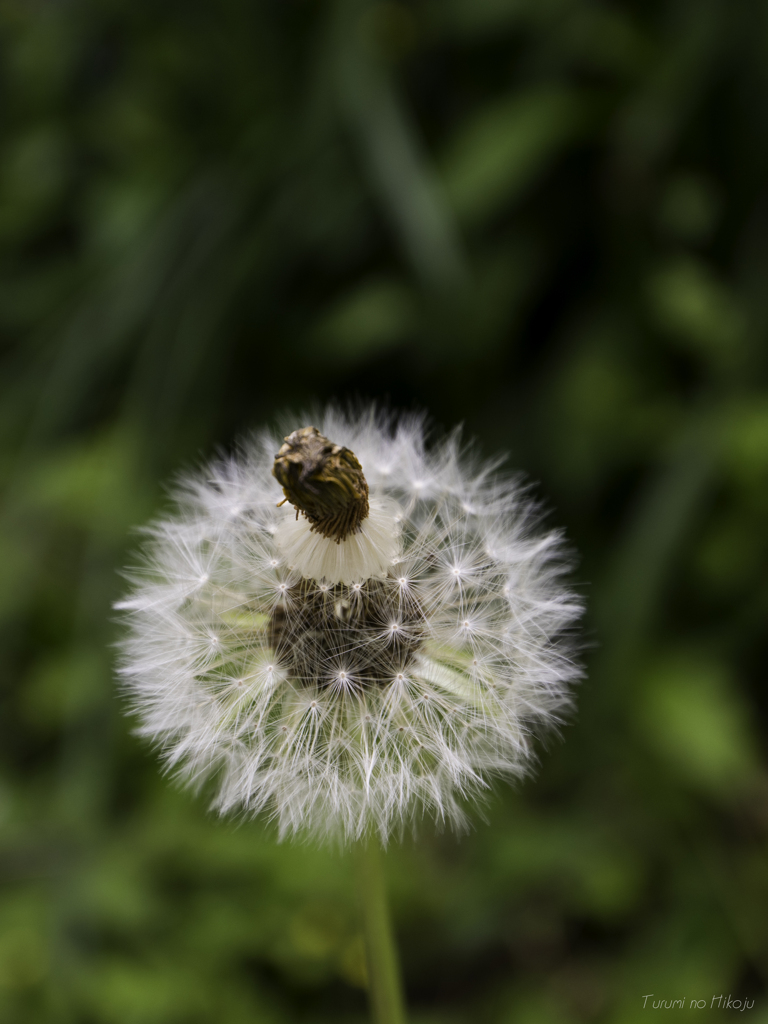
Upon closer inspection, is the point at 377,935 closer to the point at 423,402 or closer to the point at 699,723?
→ the point at 699,723

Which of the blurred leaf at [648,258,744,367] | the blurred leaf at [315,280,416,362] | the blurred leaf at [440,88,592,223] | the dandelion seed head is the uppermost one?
the blurred leaf at [440,88,592,223]

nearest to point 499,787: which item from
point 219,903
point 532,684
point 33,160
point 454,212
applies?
point 219,903

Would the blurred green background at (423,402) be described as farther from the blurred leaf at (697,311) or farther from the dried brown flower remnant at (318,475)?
the dried brown flower remnant at (318,475)

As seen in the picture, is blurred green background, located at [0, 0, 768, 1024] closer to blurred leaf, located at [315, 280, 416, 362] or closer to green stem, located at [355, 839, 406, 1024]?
blurred leaf, located at [315, 280, 416, 362]

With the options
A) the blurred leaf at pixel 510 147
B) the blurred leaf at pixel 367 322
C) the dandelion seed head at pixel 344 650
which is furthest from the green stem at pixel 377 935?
the blurred leaf at pixel 510 147

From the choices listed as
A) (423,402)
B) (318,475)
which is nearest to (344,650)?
(318,475)

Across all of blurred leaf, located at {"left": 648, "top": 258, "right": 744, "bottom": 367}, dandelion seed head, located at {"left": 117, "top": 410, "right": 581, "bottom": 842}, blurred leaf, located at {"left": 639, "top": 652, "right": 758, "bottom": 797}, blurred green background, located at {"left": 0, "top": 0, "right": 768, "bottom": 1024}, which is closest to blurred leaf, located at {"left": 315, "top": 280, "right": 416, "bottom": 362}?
blurred green background, located at {"left": 0, "top": 0, "right": 768, "bottom": 1024}
